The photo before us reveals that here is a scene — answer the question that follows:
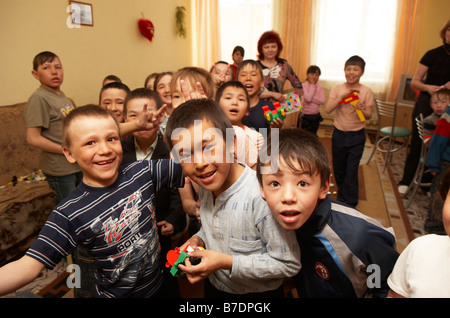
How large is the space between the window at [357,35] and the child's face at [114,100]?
194 inches

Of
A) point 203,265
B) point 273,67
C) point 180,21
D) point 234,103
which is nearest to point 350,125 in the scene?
point 273,67

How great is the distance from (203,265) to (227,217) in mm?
197

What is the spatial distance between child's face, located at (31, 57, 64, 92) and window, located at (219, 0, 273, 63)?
4760 millimetres

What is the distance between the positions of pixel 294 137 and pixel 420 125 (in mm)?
2566

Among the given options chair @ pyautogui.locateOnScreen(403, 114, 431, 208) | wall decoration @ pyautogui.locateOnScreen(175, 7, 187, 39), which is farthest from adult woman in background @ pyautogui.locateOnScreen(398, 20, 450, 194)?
wall decoration @ pyautogui.locateOnScreen(175, 7, 187, 39)

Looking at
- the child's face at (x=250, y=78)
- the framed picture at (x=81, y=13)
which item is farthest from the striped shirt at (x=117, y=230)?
the framed picture at (x=81, y=13)

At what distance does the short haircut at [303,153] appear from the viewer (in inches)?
34.3

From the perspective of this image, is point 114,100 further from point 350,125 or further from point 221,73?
point 350,125

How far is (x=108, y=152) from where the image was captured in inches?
41.1

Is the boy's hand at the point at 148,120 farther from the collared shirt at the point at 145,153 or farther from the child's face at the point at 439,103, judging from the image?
the child's face at the point at 439,103

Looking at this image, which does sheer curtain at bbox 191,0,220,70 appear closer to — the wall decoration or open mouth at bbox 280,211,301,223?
the wall decoration

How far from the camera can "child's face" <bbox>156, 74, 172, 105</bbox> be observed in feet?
7.63
